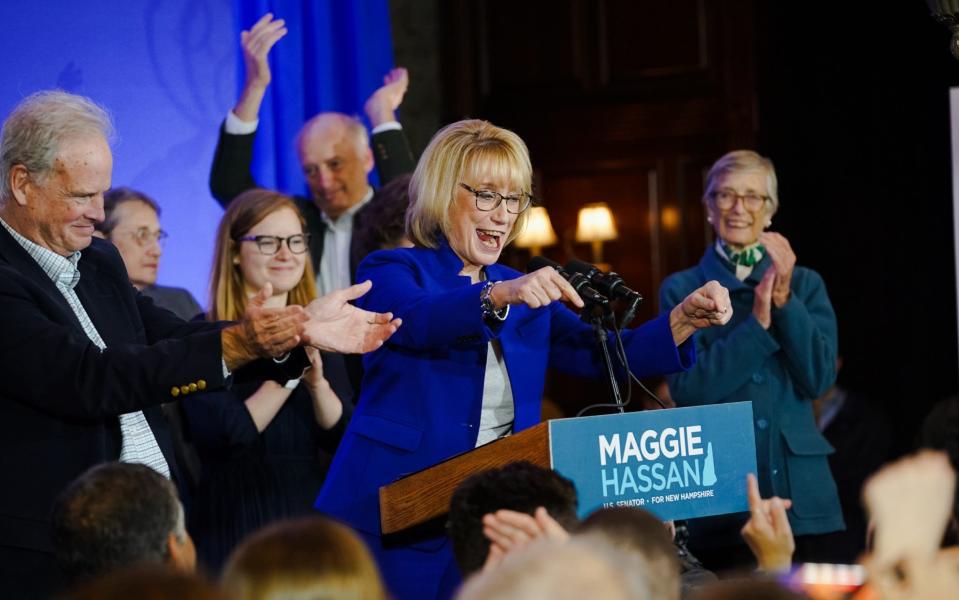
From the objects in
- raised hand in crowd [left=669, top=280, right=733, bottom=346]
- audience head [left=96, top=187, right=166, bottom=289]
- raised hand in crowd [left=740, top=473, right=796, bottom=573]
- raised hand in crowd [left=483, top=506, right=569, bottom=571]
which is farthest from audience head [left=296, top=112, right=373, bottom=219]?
raised hand in crowd [left=483, top=506, right=569, bottom=571]

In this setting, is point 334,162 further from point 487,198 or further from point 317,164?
point 487,198

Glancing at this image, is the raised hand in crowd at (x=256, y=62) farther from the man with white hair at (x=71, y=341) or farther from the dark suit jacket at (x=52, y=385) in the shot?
the dark suit jacket at (x=52, y=385)

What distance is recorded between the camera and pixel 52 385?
260 centimetres

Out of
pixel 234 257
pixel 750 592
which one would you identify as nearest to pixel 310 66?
pixel 234 257

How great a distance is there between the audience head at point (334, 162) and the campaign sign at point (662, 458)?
272cm

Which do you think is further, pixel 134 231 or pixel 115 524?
pixel 134 231

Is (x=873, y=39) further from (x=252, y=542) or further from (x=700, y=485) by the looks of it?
(x=252, y=542)

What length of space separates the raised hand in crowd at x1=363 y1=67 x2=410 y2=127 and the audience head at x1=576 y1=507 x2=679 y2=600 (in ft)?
11.6

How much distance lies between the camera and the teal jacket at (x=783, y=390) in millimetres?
4004

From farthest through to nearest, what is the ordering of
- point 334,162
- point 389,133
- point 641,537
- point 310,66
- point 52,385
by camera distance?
point 310,66 → point 389,133 → point 334,162 → point 52,385 → point 641,537

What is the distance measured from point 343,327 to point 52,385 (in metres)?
0.60

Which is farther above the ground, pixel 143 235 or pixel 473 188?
pixel 143 235

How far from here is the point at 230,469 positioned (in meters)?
3.75

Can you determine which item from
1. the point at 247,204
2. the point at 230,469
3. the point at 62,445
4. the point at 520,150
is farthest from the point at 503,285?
the point at 247,204
